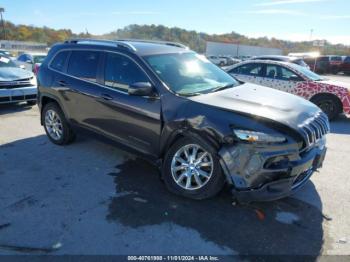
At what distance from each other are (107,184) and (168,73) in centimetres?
171

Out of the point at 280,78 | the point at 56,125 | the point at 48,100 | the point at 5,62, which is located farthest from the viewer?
the point at 5,62

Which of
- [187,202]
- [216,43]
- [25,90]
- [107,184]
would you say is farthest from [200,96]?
[216,43]

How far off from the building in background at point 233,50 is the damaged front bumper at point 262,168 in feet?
171

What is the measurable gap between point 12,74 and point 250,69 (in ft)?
22.3

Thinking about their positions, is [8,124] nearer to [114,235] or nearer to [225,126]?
[114,235]

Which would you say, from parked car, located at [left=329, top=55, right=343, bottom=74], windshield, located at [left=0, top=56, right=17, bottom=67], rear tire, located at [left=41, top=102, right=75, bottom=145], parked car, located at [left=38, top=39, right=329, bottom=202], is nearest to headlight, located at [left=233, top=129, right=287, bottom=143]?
parked car, located at [left=38, top=39, right=329, bottom=202]

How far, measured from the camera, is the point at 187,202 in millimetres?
3715

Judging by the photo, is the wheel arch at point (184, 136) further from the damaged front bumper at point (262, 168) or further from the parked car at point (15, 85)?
the parked car at point (15, 85)

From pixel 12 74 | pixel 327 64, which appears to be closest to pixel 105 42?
pixel 12 74

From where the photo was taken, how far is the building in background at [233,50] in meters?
54.6

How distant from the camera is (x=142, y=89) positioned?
379 centimetres

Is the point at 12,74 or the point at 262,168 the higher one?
the point at 12,74

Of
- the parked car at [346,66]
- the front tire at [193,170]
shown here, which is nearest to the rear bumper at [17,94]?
the front tire at [193,170]

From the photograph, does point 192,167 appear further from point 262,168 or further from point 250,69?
point 250,69
